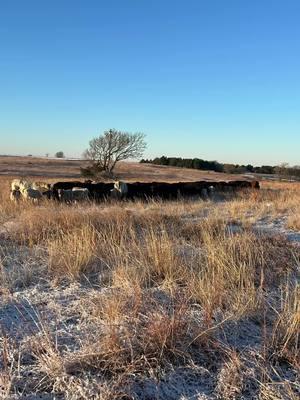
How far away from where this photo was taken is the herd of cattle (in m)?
14.1

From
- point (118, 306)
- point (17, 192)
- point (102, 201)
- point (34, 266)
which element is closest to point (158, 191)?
point (102, 201)

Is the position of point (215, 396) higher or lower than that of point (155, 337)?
lower

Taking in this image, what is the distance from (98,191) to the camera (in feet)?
50.1

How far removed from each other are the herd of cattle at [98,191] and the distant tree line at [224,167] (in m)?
58.6

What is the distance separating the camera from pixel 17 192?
1479 cm

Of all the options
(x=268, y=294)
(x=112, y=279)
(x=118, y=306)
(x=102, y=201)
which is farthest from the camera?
(x=102, y=201)

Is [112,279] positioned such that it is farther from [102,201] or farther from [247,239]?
[102,201]

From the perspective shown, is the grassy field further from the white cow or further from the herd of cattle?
the white cow

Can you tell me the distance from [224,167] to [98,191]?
221 feet

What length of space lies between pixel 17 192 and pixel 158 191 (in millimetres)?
4733

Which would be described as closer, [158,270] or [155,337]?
[155,337]

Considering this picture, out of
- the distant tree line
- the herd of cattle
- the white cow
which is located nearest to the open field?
the distant tree line

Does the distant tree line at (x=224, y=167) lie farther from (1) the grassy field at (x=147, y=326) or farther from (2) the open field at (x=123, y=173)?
(1) the grassy field at (x=147, y=326)

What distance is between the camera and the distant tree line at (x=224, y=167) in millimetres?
76375
